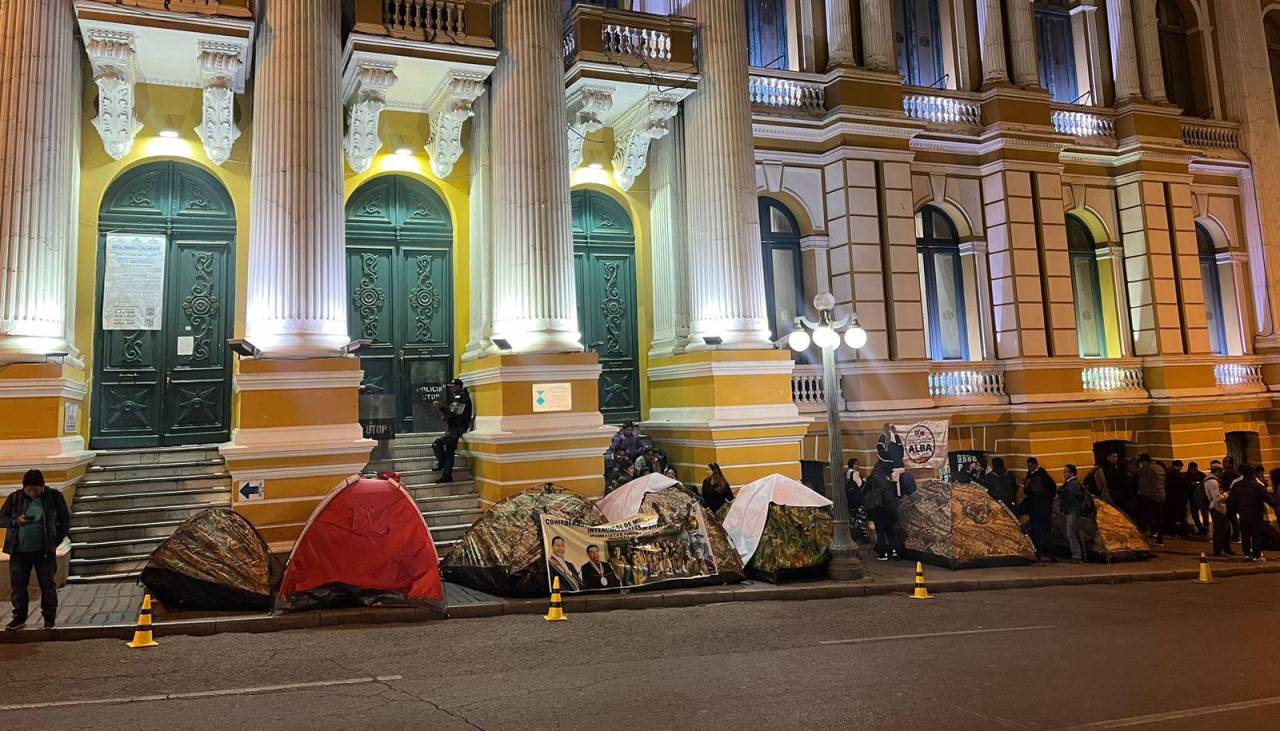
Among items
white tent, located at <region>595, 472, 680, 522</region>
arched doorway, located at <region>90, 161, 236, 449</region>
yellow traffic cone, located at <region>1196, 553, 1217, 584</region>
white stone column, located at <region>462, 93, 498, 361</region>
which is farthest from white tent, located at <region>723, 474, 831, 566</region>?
arched doorway, located at <region>90, 161, 236, 449</region>

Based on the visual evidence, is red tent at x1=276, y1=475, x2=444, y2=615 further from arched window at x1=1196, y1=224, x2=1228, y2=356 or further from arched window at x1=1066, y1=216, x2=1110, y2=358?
arched window at x1=1196, y1=224, x2=1228, y2=356

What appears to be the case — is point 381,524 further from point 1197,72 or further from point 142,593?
point 1197,72

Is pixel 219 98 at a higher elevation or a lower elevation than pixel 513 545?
higher

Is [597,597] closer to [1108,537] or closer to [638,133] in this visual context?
[1108,537]

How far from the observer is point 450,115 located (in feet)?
55.5

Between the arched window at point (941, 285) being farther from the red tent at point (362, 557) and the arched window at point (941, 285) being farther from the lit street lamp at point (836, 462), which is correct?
the red tent at point (362, 557)

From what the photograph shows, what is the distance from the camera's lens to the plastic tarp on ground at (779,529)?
12.6 m

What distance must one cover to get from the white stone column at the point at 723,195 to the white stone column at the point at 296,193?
6.96 meters

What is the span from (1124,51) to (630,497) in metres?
20.3

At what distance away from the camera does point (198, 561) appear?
10.3 meters

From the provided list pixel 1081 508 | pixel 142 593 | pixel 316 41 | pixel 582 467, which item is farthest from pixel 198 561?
pixel 1081 508

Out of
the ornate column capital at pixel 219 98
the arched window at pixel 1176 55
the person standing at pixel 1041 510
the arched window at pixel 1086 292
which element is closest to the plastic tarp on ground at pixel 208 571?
the ornate column capital at pixel 219 98

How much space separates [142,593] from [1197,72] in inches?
1161

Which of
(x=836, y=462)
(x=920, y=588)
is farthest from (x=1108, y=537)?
(x=836, y=462)
